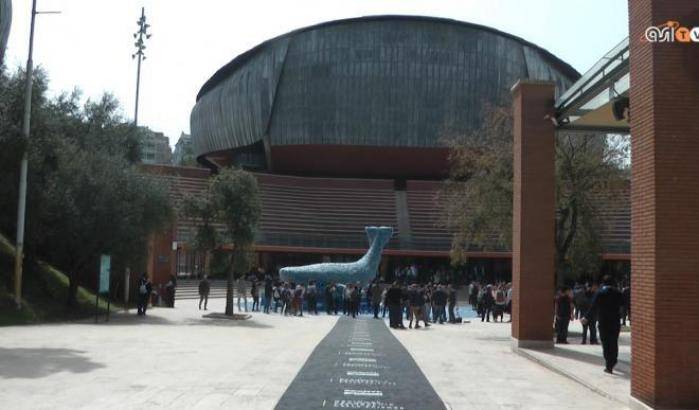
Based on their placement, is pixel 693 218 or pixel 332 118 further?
pixel 332 118

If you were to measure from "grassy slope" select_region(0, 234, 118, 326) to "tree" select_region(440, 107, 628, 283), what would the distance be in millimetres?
13074

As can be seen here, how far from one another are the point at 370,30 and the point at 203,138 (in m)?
22.8

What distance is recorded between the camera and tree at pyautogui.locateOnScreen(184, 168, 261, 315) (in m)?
26.4

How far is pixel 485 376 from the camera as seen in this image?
11695mm

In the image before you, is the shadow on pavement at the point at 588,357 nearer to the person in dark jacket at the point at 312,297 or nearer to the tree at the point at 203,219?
the tree at the point at 203,219

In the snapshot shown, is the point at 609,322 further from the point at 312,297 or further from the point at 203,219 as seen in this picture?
the point at 312,297

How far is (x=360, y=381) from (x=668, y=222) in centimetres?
482

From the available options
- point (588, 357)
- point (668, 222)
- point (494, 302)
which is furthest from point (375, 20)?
point (668, 222)

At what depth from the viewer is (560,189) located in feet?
66.9

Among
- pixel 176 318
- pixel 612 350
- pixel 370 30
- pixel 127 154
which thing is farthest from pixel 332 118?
pixel 612 350

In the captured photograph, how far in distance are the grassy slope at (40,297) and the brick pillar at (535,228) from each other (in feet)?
45.3

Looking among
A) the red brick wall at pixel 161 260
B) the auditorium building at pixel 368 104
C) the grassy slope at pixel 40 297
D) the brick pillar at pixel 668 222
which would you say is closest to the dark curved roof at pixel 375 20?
the auditorium building at pixel 368 104

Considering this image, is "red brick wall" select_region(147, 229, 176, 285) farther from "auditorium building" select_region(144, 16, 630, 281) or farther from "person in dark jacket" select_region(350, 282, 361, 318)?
"auditorium building" select_region(144, 16, 630, 281)

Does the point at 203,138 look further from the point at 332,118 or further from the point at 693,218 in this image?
the point at 693,218
